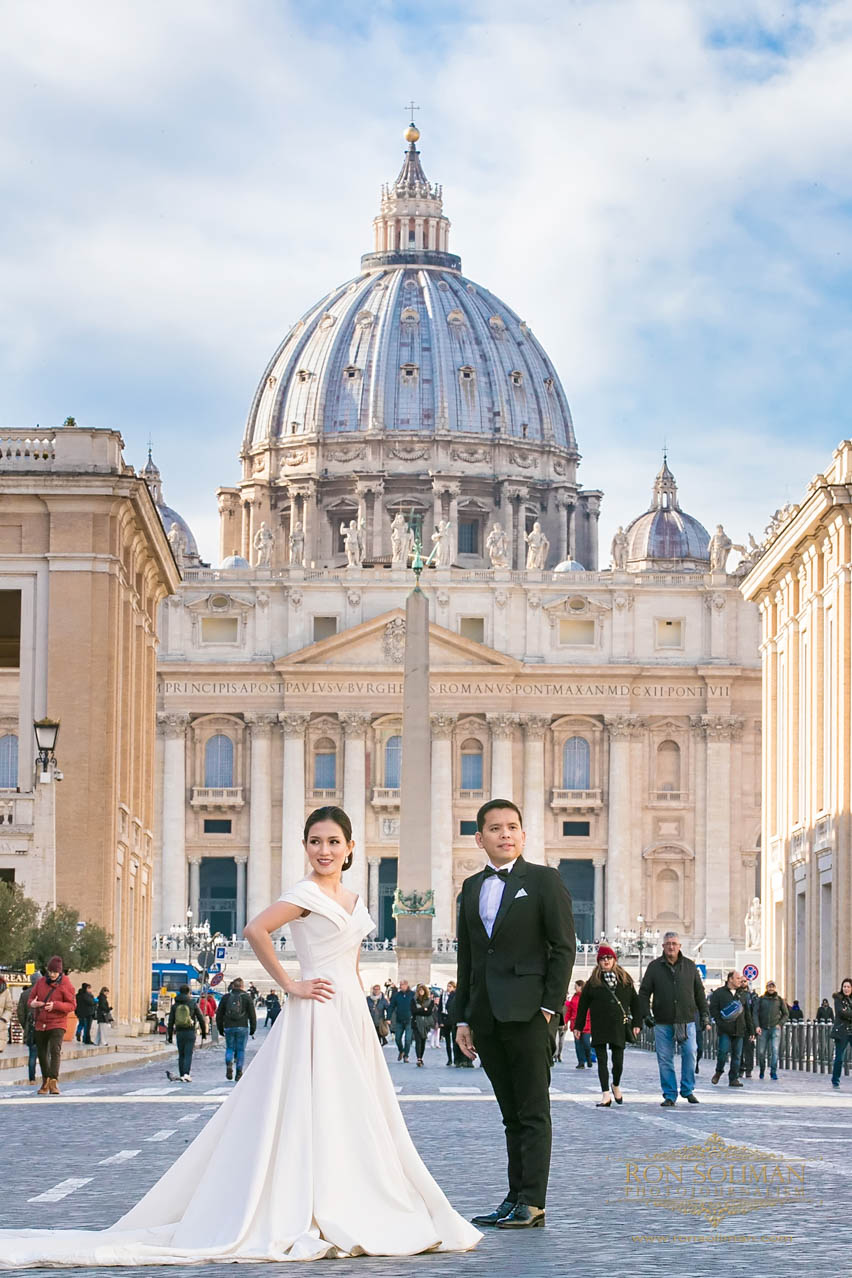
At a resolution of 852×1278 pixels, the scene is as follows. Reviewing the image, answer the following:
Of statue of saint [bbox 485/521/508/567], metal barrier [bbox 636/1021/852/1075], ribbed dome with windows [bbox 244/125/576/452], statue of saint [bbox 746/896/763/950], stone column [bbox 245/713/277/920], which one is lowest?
metal barrier [bbox 636/1021/852/1075]

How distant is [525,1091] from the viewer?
1105 cm

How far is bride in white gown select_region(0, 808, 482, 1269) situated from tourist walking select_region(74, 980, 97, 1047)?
29394mm

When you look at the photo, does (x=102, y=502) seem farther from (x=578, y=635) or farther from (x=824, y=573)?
(x=578, y=635)

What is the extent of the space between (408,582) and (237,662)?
23.6 feet

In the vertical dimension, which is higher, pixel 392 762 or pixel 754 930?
pixel 392 762

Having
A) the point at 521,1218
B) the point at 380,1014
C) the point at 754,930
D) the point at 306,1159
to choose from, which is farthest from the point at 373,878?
the point at 306,1159

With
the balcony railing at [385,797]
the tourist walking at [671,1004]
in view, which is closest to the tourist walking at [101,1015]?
the tourist walking at [671,1004]

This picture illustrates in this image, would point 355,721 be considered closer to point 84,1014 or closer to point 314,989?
point 84,1014

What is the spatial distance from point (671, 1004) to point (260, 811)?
83.3 m

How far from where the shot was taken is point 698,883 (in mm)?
104188

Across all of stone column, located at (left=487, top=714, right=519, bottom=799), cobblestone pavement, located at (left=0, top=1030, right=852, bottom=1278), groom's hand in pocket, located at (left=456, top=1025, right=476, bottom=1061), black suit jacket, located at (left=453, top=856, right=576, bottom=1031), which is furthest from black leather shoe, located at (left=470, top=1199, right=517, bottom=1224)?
stone column, located at (left=487, top=714, right=519, bottom=799)

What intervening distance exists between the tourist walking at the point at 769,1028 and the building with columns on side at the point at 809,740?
1166cm

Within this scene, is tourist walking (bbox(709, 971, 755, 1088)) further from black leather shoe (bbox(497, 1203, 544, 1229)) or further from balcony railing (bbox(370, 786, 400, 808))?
balcony railing (bbox(370, 786, 400, 808))

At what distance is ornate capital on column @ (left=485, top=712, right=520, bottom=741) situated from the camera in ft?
341
